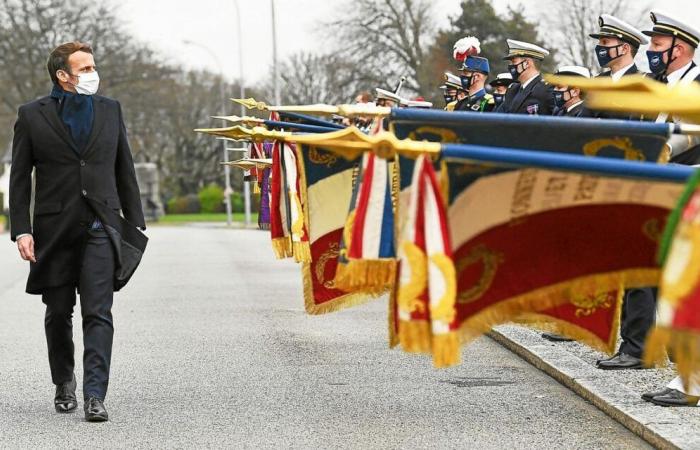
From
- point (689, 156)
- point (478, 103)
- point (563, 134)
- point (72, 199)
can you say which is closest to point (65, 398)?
point (72, 199)

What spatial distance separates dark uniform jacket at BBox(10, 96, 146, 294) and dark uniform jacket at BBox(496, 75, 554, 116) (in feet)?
12.5

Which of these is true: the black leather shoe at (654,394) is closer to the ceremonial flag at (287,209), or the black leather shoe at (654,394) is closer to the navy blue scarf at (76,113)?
the ceremonial flag at (287,209)

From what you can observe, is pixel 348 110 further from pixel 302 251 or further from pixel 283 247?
pixel 283 247

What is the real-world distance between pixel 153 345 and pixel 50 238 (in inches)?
135

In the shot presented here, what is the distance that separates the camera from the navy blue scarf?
7629mm

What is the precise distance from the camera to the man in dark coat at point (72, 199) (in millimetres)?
7547

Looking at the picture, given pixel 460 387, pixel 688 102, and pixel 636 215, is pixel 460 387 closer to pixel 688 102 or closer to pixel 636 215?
pixel 636 215

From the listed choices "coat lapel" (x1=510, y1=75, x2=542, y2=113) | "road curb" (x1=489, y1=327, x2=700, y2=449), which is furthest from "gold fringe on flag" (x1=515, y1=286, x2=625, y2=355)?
"coat lapel" (x1=510, y1=75, x2=542, y2=113)

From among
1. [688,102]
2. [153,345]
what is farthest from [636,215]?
[153,345]

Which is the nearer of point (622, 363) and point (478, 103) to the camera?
point (622, 363)

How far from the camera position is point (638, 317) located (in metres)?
8.66

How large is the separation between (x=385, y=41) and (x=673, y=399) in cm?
5072

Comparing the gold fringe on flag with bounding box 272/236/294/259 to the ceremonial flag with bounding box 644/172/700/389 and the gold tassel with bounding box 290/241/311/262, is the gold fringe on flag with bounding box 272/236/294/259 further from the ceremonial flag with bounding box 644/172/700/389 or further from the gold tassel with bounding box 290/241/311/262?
the ceremonial flag with bounding box 644/172/700/389

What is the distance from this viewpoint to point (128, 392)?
844 centimetres
